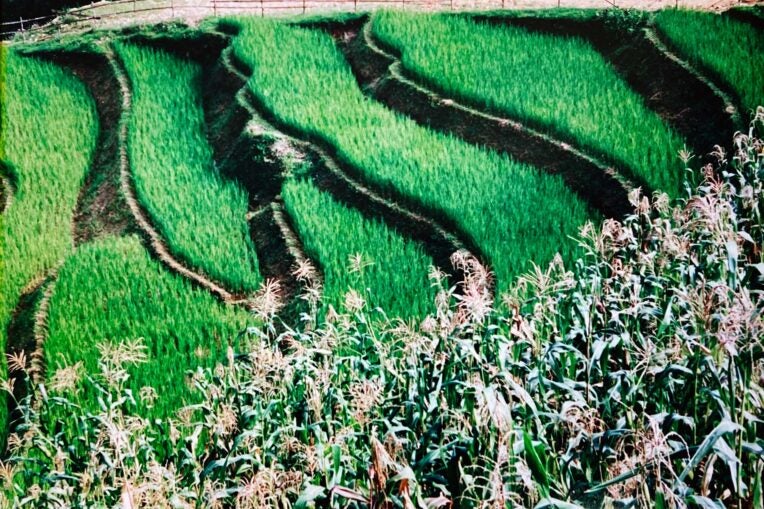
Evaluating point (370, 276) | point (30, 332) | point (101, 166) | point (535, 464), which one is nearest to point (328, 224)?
point (370, 276)

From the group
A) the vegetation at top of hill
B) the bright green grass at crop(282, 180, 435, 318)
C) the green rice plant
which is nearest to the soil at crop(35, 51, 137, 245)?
the bright green grass at crop(282, 180, 435, 318)

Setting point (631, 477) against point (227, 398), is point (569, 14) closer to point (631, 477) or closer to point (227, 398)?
point (227, 398)

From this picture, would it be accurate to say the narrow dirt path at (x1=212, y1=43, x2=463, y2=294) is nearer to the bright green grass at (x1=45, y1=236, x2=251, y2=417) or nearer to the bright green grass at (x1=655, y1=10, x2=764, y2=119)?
the bright green grass at (x1=45, y1=236, x2=251, y2=417)

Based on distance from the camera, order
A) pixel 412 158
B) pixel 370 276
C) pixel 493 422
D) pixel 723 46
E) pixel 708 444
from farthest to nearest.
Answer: pixel 723 46 < pixel 412 158 < pixel 370 276 < pixel 493 422 < pixel 708 444

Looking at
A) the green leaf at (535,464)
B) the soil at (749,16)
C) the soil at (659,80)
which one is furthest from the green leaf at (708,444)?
the soil at (749,16)

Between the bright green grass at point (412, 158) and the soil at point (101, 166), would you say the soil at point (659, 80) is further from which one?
the soil at point (101, 166)

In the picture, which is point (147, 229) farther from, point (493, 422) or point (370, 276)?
point (493, 422)
